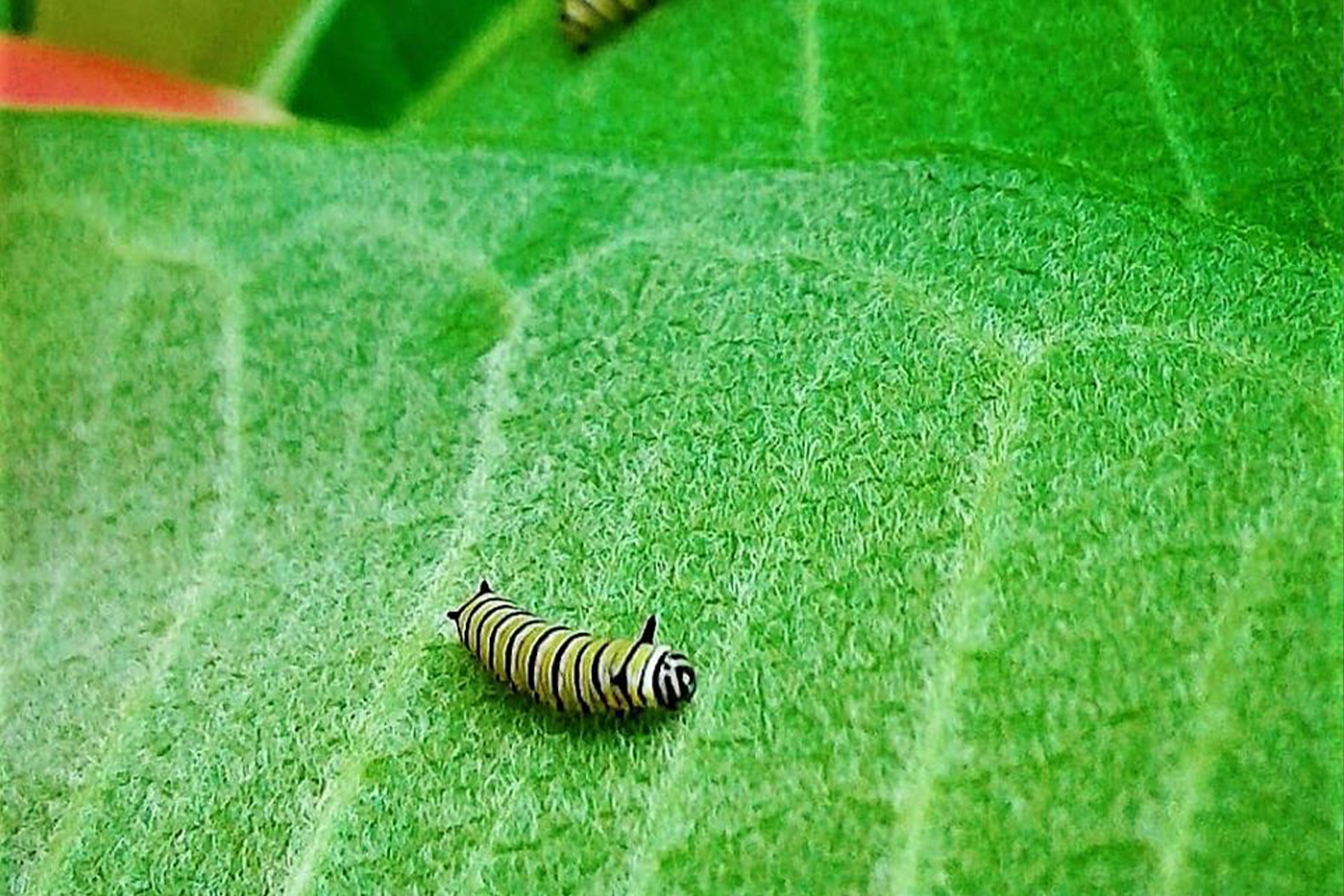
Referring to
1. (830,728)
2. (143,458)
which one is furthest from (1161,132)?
(143,458)

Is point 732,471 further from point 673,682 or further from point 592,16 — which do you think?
point 592,16

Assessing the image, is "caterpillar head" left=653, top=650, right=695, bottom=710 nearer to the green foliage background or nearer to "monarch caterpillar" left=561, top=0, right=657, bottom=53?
the green foliage background

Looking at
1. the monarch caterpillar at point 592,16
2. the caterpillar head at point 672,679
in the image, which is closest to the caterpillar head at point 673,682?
the caterpillar head at point 672,679

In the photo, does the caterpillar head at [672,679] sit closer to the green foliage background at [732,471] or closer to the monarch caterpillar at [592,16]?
the green foliage background at [732,471]

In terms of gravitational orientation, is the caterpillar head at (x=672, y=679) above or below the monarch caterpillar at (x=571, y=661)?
above

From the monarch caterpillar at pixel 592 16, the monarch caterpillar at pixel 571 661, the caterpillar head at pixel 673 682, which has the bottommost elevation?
the monarch caterpillar at pixel 571 661

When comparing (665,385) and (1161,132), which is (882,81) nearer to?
(1161,132)

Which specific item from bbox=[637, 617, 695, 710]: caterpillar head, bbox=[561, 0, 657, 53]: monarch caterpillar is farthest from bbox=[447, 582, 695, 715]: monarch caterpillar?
bbox=[561, 0, 657, 53]: monarch caterpillar
